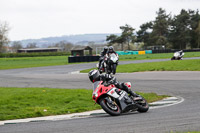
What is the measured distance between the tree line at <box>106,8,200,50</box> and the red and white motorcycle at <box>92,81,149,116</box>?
77.1 metres

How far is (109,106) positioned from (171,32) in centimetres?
8498

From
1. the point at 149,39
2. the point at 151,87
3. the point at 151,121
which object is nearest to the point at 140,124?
the point at 151,121

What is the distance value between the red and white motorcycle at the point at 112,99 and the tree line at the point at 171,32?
77123 millimetres

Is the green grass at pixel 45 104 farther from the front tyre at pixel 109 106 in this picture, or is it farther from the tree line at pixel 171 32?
the tree line at pixel 171 32

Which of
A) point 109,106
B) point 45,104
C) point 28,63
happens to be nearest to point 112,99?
point 109,106

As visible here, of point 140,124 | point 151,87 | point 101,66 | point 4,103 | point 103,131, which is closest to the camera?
point 103,131

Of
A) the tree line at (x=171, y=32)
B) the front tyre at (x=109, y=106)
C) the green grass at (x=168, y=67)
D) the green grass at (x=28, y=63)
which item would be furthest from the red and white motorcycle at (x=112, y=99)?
the tree line at (x=171, y=32)

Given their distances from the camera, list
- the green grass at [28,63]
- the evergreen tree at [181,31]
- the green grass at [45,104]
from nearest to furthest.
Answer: the green grass at [45,104], the green grass at [28,63], the evergreen tree at [181,31]

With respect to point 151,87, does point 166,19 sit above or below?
above

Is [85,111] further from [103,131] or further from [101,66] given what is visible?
[101,66]

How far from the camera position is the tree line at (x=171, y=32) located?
288 ft

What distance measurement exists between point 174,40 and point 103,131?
85393 millimetres

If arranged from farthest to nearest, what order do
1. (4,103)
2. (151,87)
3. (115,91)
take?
(151,87), (4,103), (115,91)

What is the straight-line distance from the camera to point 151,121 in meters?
7.30
